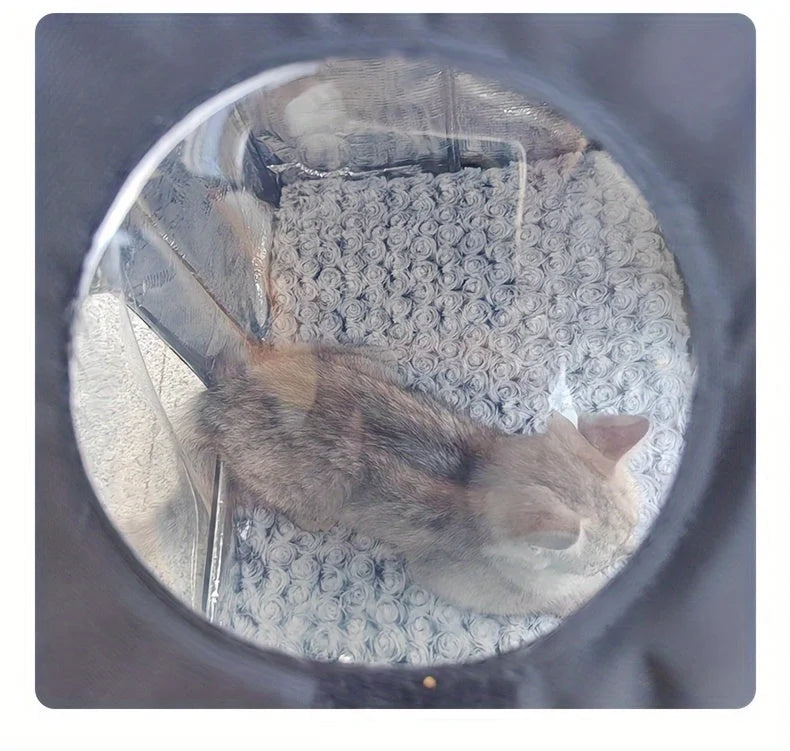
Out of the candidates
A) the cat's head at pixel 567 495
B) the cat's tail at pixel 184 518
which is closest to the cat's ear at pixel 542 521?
the cat's head at pixel 567 495

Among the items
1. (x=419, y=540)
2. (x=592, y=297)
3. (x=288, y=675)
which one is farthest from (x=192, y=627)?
(x=592, y=297)

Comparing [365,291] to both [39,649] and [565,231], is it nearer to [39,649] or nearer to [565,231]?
[565,231]

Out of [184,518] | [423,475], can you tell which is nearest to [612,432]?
[423,475]

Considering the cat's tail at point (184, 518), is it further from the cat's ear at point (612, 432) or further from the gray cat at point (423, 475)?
the cat's ear at point (612, 432)

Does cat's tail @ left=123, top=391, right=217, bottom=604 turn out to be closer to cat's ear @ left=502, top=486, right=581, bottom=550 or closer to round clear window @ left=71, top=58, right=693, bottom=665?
round clear window @ left=71, top=58, right=693, bottom=665

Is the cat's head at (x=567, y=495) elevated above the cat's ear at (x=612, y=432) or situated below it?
below

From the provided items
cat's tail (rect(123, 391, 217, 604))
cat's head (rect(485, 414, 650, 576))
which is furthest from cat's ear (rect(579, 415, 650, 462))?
cat's tail (rect(123, 391, 217, 604))
